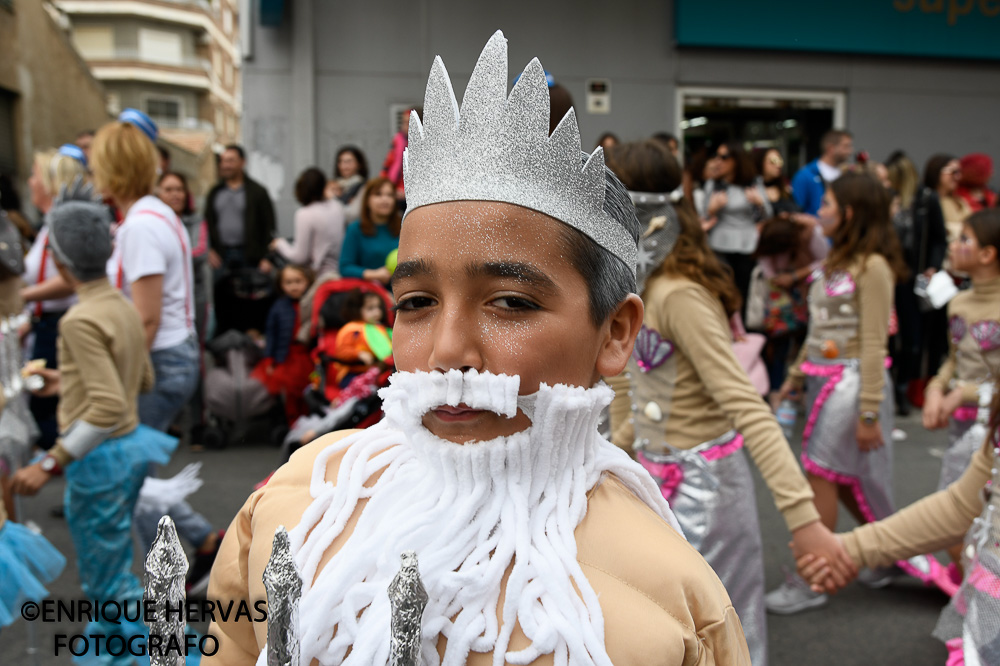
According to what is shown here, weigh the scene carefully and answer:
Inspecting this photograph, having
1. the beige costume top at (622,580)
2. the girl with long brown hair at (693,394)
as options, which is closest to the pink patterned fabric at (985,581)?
the girl with long brown hair at (693,394)

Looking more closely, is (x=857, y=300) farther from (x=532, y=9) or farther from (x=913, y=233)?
(x=532, y=9)

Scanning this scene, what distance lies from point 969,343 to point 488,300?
338 centimetres

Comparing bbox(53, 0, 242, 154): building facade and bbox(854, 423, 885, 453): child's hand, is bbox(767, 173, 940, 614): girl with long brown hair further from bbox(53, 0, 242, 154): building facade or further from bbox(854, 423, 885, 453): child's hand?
bbox(53, 0, 242, 154): building facade

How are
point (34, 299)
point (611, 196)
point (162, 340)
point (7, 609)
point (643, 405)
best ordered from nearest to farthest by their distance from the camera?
point (611, 196) → point (7, 609) → point (643, 405) → point (162, 340) → point (34, 299)

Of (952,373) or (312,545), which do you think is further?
(952,373)

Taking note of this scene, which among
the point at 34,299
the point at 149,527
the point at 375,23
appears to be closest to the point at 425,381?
the point at 149,527

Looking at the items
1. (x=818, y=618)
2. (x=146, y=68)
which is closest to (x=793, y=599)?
(x=818, y=618)

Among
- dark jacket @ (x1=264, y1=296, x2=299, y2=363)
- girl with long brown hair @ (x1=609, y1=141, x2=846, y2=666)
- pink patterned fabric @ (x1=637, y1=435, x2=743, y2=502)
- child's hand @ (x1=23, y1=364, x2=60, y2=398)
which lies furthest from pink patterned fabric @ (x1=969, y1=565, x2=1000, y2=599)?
dark jacket @ (x1=264, y1=296, x2=299, y2=363)

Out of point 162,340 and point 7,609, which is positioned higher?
point 162,340

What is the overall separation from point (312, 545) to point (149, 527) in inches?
106

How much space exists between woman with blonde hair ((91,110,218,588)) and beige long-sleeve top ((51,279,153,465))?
39cm

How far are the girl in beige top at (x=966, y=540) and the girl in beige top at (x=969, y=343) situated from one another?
1373 mm

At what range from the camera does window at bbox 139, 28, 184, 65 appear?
175ft

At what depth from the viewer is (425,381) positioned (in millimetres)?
1073
